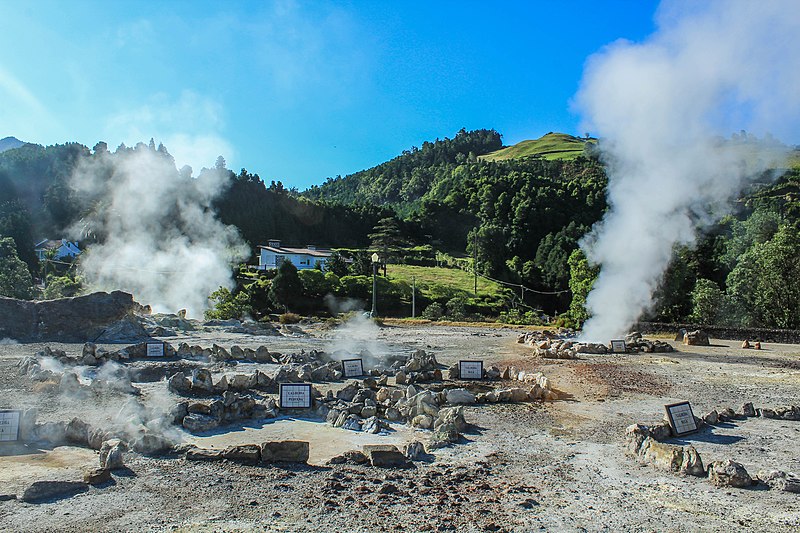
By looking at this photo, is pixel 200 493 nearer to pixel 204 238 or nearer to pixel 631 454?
pixel 631 454

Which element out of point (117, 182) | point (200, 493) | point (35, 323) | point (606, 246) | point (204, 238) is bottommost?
point (200, 493)

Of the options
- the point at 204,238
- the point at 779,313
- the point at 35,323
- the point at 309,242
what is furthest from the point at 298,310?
the point at 309,242

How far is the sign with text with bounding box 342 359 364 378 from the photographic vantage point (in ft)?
49.1

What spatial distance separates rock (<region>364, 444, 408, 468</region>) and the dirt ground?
166 mm

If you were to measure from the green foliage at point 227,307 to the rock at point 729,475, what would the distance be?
2869cm

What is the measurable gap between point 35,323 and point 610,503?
23.6m

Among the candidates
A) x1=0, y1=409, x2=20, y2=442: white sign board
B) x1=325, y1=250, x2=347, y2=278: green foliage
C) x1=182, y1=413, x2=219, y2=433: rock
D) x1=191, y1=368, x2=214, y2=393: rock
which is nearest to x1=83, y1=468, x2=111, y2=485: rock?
x1=0, y1=409, x2=20, y2=442: white sign board

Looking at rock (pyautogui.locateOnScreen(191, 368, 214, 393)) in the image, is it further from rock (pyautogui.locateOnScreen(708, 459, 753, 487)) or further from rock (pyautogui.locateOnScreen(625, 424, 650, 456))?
rock (pyautogui.locateOnScreen(708, 459, 753, 487))

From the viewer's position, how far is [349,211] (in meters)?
93.8

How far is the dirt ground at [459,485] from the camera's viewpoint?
19.2 feet

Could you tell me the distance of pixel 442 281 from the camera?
2223 inches

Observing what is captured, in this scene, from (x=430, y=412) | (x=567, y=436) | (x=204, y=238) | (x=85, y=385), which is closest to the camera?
(x=567, y=436)

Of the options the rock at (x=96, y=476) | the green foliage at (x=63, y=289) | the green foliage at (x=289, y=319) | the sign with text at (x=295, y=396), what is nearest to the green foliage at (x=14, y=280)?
the green foliage at (x=63, y=289)

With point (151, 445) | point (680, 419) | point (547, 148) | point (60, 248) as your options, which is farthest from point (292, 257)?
point (547, 148)
